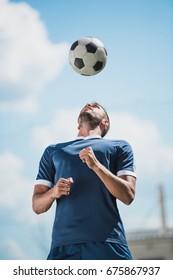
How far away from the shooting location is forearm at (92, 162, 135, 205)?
2295mm

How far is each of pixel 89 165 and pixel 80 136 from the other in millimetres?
333

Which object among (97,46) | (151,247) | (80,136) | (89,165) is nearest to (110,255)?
(89,165)

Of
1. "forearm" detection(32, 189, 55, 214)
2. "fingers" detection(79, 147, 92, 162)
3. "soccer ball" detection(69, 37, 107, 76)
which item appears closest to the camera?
"fingers" detection(79, 147, 92, 162)

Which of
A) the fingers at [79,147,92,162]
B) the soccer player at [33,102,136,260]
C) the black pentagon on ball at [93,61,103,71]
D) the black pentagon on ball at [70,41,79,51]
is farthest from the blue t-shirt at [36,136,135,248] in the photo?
the black pentagon on ball at [70,41,79,51]

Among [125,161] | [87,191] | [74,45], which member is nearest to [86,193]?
[87,191]

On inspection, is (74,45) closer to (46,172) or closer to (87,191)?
(46,172)

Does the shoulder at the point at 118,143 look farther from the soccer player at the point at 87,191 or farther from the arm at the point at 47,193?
the arm at the point at 47,193

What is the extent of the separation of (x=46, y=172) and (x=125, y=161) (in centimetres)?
37

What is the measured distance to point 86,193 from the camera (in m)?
2.40

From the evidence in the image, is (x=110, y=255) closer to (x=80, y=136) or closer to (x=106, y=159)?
(x=106, y=159)

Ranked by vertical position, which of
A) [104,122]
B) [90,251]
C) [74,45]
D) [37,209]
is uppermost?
[74,45]

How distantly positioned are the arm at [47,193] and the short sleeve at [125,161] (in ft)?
0.93

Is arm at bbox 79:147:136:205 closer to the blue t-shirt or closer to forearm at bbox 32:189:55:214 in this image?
the blue t-shirt
